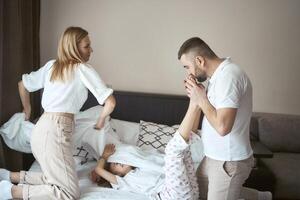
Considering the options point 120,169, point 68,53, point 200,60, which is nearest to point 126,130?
point 120,169

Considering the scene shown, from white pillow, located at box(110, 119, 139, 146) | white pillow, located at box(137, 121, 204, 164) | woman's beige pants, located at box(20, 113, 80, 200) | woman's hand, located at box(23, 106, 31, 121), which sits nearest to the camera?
woman's beige pants, located at box(20, 113, 80, 200)

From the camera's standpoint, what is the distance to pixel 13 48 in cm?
260

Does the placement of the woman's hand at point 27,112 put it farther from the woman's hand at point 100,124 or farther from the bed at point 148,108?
the bed at point 148,108

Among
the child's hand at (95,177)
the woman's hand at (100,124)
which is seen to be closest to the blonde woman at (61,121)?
the woman's hand at (100,124)

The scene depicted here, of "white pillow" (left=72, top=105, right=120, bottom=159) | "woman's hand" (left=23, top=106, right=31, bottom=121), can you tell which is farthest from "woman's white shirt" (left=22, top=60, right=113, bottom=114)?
"woman's hand" (left=23, top=106, right=31, bottom=121)

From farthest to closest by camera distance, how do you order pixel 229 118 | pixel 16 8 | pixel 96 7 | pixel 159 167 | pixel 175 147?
pixel 96 7 < pixel 16 8 < pixel 159 167 < pixel 175 147 < pixel 229 118

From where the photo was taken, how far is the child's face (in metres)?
2.39

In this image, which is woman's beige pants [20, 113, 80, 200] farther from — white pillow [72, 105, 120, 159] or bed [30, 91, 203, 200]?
bed [30, 91, 203, 200]

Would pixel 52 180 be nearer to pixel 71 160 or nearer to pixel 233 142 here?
pixel 71 160

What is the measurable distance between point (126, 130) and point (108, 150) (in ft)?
1.84

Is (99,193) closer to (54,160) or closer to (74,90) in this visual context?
(54,160)

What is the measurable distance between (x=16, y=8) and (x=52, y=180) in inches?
50.8

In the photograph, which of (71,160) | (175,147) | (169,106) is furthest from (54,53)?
(175,147)

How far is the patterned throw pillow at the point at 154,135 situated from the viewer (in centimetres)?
288
